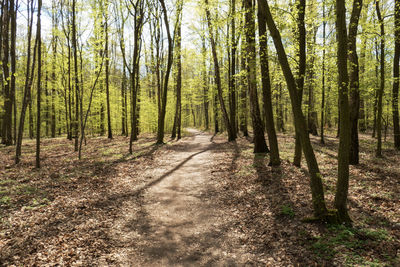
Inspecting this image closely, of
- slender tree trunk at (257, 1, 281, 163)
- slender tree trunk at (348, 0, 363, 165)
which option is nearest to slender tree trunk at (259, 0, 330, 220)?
slender tree trunk at (257, 1, 281, 163)

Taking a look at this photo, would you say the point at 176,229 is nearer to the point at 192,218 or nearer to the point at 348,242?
the point at 192,218

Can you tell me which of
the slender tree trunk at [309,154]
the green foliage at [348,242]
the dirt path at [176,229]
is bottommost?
the dirt path at [176,229]

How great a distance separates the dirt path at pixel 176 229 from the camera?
A: 427cm

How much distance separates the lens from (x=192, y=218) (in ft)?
19.1

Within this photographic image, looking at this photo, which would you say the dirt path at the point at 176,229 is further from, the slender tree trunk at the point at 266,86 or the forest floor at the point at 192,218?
the slender tree trunk at the point at 266,86

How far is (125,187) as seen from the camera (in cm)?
820

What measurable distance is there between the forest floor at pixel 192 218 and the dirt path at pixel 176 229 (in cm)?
2

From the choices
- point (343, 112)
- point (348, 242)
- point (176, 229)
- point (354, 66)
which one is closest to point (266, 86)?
point (354, 66)

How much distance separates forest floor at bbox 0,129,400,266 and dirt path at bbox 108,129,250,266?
2 cm

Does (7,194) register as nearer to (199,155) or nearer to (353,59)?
(199,155)

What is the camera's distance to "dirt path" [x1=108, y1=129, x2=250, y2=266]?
427cm

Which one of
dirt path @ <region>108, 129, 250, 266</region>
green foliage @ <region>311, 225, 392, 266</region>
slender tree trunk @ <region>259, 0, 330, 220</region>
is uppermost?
slender tree trunk @ <region>259, 0, 330, 220</region>

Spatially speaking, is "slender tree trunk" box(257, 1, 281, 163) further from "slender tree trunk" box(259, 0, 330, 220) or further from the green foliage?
the green foliage

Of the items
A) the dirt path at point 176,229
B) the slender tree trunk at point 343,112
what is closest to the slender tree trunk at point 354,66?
the slender tree trunk at point 343,112
